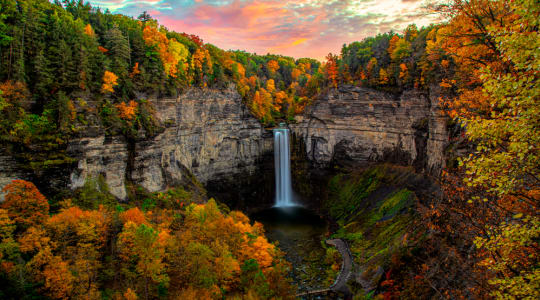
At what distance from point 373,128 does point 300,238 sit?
21.7 metres

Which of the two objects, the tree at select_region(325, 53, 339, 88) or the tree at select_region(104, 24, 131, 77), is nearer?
the tree at select_region(104, 24, 131, 77)

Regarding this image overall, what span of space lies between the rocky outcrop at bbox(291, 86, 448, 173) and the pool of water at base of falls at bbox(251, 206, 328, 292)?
12066 mm

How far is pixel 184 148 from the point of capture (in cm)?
4453

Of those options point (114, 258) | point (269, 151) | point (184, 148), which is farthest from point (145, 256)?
point (269, 151)

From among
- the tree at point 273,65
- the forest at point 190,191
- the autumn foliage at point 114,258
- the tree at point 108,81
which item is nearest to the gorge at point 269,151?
the forest at point 190,191

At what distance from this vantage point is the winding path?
27.5m

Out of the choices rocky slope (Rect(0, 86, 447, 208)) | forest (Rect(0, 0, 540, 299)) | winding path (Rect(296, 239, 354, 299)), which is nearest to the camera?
forest (Rect(0, 0, 540, 299))

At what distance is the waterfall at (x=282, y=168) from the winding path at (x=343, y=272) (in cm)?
1986

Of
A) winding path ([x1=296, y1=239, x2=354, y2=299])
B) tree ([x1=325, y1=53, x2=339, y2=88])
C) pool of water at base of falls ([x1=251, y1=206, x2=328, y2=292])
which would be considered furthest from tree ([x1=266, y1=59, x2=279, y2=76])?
winding path ([x1=296, y1=239, x2=354, y2=299])

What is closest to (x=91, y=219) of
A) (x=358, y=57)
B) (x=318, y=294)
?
(x=318, y=294)

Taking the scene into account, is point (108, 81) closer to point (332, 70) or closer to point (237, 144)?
point (237, 144)

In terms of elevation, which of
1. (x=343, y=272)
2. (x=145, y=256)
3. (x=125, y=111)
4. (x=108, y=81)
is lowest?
(x=343, y=272)

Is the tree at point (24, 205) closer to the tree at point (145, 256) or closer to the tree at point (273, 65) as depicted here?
the tree at point (145, 256)

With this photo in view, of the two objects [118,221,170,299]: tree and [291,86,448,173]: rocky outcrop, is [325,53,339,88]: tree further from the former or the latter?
[118,221,170,299]: tree
